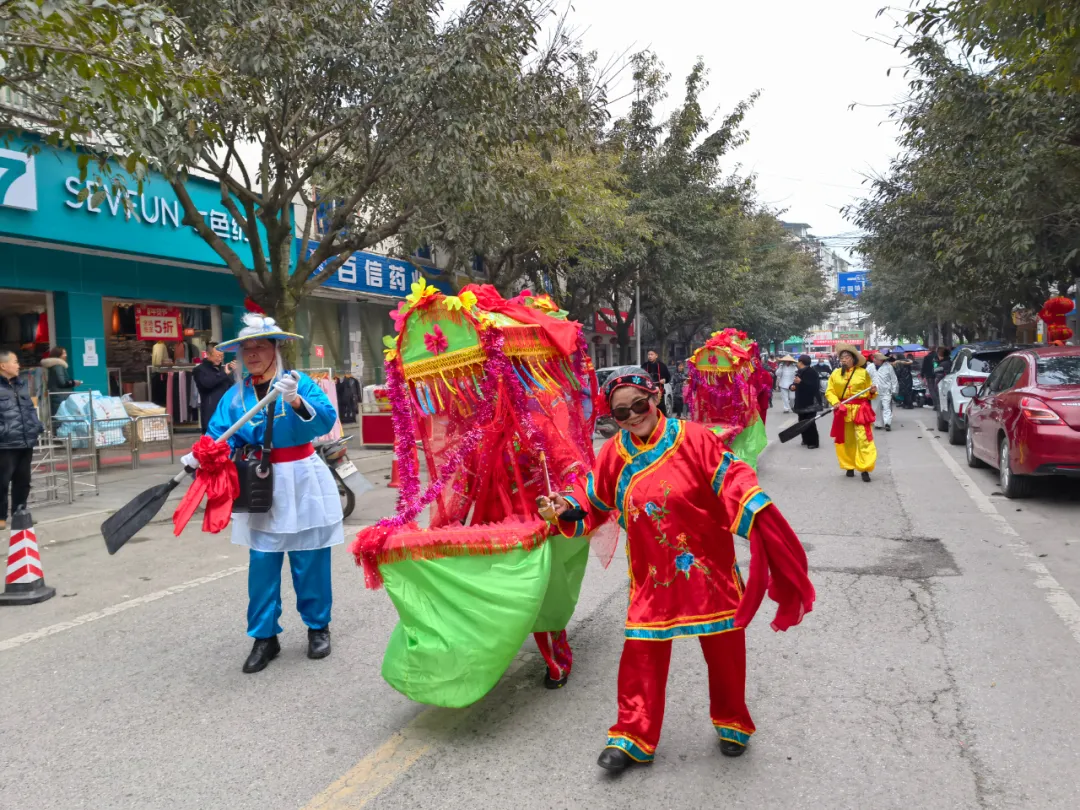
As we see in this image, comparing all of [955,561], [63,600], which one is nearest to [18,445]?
[63,600]

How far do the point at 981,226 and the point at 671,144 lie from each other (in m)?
12.4

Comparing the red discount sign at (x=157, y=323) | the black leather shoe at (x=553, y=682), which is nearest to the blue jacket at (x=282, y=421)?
the black leather shoe at (x=553, y=682)

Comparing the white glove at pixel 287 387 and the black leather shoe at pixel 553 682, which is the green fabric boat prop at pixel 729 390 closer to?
the black leather shoe at pixel 553 682

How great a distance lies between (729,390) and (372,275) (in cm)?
1279

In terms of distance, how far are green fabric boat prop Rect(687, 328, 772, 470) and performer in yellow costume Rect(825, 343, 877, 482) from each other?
1.06m

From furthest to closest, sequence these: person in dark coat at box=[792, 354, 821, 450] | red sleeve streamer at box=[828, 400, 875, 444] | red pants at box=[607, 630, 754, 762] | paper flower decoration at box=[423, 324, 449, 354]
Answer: person in dark coat at box=[792, 354, 821, 450]
red sleeve streamer at box=[828, 400, 875, 444]
paper flower decoration at box=[423, 324, 449, 354]
red pants at box=[607, 630, 754, 762]

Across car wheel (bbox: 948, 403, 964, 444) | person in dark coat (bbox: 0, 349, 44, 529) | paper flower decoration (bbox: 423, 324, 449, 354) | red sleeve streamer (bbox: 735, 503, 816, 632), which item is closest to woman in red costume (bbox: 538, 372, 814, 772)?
red sleeve streamer (bbox: 735, 503, 816, 632)

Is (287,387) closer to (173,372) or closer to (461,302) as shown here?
(461,302)

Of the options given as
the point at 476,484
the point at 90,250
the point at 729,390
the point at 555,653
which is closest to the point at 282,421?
the point at 476,484

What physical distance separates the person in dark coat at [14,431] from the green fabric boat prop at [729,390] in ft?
23.8

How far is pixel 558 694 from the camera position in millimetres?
3820

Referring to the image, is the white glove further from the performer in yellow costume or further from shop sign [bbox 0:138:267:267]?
the performer in yellow costume

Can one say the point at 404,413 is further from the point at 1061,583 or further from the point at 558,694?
the point at 1061,583

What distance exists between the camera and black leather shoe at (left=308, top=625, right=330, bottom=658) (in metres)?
4.38
